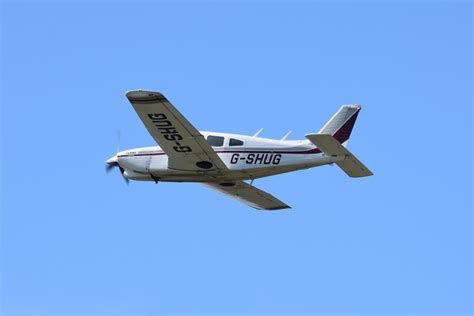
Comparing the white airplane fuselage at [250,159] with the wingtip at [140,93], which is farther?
the white airplane fuselage at [250,159]

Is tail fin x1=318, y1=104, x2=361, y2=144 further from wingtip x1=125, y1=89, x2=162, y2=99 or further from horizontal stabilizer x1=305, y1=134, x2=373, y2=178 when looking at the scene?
wingtip x1=125, y1=89, x2=162, y2=99

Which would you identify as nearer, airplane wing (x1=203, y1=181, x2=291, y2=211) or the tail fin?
the tail fin

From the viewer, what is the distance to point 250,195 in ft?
116

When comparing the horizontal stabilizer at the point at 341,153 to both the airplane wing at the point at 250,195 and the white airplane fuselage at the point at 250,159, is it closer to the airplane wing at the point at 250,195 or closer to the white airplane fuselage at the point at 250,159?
the white airplane fuselage at the point at 250,159

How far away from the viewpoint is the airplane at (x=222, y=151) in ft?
99.3

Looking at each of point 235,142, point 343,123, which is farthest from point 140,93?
point 343,123

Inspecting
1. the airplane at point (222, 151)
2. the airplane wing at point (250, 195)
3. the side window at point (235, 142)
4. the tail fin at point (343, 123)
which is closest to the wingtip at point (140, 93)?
the airplane at point (222, 151)

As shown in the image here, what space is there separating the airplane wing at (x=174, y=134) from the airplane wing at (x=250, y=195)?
2.89 metres

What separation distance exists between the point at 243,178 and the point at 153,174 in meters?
2.59

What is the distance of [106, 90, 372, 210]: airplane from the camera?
30.3 m

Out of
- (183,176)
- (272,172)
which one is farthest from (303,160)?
(183,176)

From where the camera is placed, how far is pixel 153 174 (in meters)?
32.8

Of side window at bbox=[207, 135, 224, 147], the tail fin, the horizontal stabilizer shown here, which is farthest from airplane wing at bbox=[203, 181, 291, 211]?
the horizontal stabilizer

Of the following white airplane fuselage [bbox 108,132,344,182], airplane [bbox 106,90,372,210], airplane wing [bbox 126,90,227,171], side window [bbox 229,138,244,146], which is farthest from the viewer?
side window [bbox 229,138,244,146]
